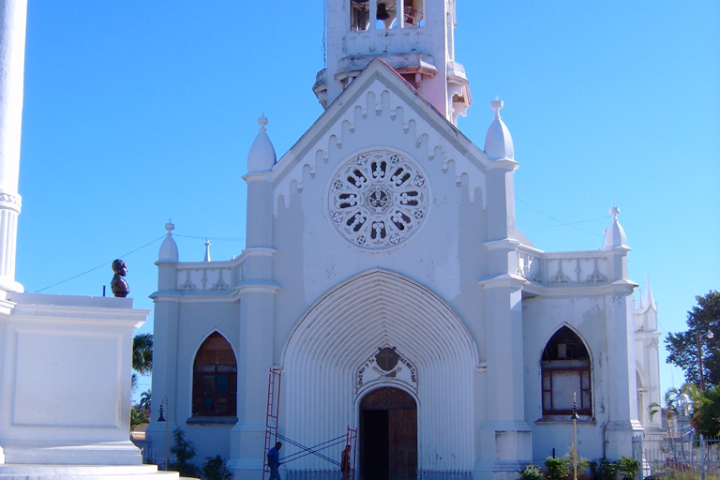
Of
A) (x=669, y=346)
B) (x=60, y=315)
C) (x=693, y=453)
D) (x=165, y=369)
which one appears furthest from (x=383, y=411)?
(x=669, y=346)

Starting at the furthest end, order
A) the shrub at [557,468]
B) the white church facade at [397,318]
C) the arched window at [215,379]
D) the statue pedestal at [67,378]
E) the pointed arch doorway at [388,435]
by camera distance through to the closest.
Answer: the arched window at [215,379] < the pointed arch doorway at [388,435] < the white church facade at [397,318] < the shrub at [557,468] < the statue pedestal at [67,378]

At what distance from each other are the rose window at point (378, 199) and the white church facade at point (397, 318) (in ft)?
0.14

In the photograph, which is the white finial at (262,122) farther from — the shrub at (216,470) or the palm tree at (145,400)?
the palm tree at (145,400)

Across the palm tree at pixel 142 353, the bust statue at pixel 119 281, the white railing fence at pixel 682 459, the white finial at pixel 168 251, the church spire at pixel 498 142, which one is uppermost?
the church spire at pixel 498 142

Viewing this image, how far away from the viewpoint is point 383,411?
28.2 metres

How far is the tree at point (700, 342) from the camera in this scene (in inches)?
1922

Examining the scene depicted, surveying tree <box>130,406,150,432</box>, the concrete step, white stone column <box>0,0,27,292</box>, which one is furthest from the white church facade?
tree <box>130,406,150,432</box>

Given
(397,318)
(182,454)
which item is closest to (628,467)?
(397,318)

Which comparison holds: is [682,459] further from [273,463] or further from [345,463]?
[273,463]

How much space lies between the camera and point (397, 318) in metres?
27.2

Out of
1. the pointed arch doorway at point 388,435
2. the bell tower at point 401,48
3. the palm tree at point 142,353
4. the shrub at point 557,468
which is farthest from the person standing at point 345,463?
the palm tree at point 142,353

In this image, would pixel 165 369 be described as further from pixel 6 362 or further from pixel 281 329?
pixel 6 362

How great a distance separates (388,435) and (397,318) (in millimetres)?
3332

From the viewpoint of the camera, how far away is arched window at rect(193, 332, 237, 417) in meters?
28.8
